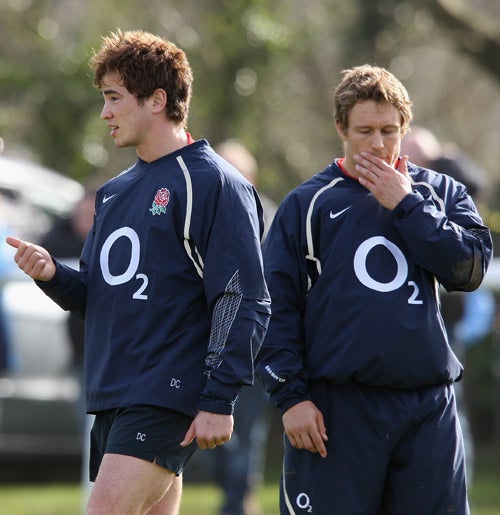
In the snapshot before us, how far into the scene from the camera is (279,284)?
5.20 metres

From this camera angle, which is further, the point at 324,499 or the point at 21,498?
the point at 21,498

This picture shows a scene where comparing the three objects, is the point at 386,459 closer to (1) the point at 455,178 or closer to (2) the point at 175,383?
(2) the point at 175,383

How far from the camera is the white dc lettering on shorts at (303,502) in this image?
16.6ft

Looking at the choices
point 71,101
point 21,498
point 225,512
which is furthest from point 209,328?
point 71,101

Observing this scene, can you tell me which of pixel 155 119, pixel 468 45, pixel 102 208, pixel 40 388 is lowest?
pixel 40 388

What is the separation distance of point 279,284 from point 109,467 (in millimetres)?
978

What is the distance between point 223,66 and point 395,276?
921 cm

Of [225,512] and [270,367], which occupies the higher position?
[270,367]

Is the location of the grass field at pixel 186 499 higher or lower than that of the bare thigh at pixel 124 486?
lower

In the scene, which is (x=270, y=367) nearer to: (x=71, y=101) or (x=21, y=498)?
(x=21, y=498)

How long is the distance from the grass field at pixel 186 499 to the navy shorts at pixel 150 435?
445cm

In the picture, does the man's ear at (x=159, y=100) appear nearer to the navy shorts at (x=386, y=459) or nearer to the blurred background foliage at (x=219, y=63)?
the navy shorts at (x=386, y=459)

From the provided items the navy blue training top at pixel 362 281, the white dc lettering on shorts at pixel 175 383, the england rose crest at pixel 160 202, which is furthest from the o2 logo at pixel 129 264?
the navy blue training top at pixel 362 281

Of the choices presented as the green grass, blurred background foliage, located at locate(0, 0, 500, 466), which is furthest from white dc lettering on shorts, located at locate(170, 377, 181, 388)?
blurred background foliage, located at locate(0, 0, 500, 466)
